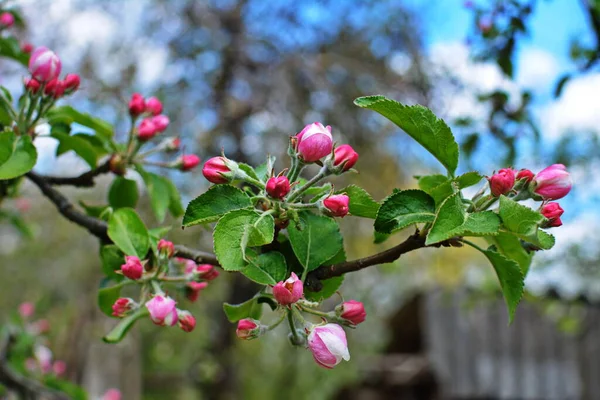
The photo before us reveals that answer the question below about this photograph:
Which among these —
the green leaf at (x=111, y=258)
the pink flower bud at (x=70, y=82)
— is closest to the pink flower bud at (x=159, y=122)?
the pink flower bud at (x=70, y=82)

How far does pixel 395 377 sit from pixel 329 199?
6.70m

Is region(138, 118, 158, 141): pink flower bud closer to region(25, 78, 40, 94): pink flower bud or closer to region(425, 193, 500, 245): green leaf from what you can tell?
region(25, 78, 40, 94): pink flower bud

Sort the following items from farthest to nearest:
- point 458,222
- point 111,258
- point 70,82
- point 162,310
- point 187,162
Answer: point 187,162 < point 70,82 < point 111,258 < point 162,310 < point 458,222

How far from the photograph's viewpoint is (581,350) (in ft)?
17.1

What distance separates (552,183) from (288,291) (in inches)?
11.9

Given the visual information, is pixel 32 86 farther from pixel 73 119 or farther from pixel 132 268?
pixel 132 268

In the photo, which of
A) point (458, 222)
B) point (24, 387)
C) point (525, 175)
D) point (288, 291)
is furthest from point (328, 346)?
point (24, 387)

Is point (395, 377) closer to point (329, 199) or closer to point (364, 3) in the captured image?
point (364, 3)

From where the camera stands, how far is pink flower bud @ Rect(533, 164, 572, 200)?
0.66m

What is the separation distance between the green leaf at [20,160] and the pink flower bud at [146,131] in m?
0.18

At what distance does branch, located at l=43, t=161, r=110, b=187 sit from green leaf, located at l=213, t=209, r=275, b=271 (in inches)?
17.8

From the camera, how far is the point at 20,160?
82cm

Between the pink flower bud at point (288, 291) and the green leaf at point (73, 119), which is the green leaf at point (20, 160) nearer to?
the green leaf at point (73, 119)

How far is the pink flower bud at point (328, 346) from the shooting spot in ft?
2.00
